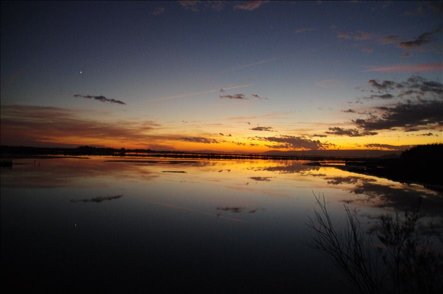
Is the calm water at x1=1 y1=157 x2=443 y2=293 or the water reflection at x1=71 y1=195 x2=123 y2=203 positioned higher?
the water reflection at x1=71 y1=195 x2=123 y2=203

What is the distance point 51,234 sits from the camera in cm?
1238

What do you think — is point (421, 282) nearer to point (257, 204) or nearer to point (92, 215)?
point (92, 215)

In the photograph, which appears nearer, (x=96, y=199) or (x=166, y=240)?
(x=166, y=240)

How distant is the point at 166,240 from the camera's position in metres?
12.3

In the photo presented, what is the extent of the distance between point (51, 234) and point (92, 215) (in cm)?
325

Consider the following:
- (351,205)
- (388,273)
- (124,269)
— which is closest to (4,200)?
(124,269)

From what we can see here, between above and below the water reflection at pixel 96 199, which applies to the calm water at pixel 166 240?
below

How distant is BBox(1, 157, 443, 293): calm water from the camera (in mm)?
8695

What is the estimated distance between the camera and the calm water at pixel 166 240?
28.5 feet

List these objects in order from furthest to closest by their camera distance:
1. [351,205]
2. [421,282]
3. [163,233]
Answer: [351,205]
[163,233]
[421,282]

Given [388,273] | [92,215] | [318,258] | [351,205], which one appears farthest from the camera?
[351,205]

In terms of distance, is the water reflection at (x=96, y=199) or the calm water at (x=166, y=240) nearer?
the calm water at (x=166, y=240)

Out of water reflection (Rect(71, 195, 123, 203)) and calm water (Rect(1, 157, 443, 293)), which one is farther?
water reflection (Rect(71, 195, 123, 203))

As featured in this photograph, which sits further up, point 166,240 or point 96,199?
point 96,199
